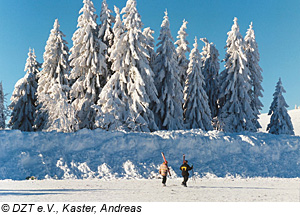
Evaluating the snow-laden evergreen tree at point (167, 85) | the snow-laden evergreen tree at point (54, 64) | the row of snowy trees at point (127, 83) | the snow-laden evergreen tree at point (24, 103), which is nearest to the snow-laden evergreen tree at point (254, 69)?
the row of snowy trees at point (127, 83)

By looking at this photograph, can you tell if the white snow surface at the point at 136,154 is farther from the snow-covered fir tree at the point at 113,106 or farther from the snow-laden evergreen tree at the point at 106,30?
the snow-laden evergreen tree at the point at 106,30

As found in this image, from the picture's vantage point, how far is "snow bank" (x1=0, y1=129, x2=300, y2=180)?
1655cm

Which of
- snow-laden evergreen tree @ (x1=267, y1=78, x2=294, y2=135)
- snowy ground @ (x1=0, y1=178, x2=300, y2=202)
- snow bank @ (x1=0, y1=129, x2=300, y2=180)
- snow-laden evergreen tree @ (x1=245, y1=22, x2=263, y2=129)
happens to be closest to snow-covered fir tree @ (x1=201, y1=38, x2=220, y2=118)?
snow-laden evergreen tree @ (x1=245, y1=22, x2=263, y2=129)

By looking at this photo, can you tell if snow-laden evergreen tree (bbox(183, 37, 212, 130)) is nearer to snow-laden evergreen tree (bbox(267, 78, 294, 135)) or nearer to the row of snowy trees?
the row of snowy trees

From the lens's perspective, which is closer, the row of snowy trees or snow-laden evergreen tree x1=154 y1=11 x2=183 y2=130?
the row of snowy trees

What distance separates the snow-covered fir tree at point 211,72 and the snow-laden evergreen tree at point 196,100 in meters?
5.75

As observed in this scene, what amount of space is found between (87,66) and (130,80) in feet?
16.3

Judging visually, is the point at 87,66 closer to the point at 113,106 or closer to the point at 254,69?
the point at 113,106

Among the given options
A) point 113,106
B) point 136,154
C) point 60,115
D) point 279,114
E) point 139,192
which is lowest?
point 139,192

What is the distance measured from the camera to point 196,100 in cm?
3306

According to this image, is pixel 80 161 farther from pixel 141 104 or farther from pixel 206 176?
pixel 141 104

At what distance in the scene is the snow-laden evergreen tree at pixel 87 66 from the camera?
27984mm

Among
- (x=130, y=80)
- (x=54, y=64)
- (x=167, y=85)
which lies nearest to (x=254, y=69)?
(x=167, y=85)

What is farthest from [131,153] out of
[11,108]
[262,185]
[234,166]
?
[11,108]
